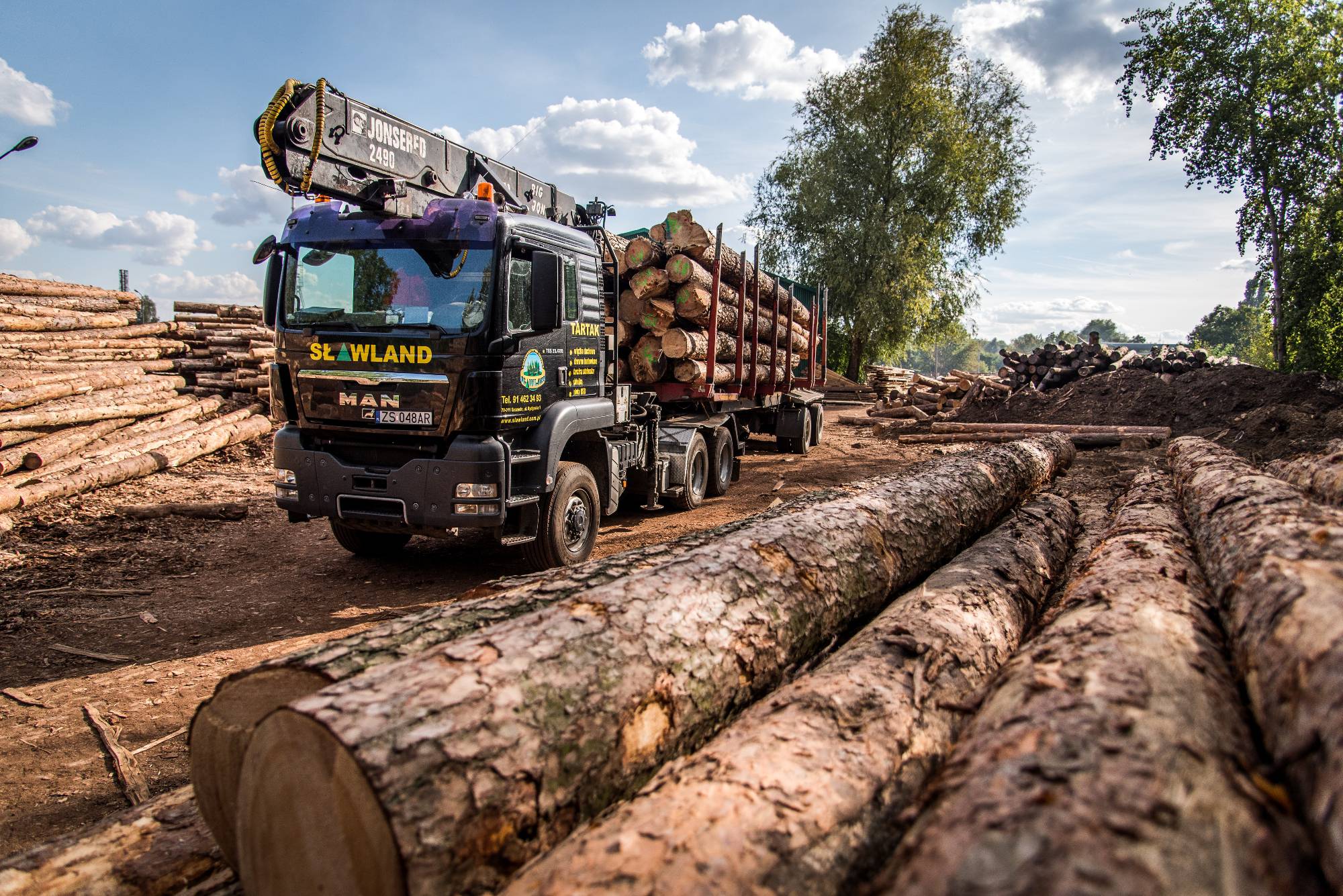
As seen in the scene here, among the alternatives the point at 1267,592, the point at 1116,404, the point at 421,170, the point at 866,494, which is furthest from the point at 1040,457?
the point at 1116,404

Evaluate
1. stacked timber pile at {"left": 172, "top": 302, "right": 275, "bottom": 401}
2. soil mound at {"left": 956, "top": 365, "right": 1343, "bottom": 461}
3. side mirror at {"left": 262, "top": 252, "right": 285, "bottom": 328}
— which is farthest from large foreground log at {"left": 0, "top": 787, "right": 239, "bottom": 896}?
soil mound at {"left": 956, "top": 365, "right": 1343, "bottom": 461}

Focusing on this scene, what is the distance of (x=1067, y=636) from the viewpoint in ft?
8.24

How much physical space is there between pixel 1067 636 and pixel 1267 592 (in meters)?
0.61

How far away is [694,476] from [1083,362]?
587 inches

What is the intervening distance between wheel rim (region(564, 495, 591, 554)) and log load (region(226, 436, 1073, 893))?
3.18m

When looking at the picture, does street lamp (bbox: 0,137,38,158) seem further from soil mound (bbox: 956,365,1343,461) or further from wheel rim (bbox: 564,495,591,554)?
soil mound (bbox: 956,365,1343,461)

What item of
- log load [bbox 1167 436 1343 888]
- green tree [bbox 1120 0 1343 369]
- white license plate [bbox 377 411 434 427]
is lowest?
log load [bbox 1167 436 1343 888]

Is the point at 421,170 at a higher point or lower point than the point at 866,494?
higher

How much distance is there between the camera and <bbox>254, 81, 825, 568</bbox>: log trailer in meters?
Result: 5.56

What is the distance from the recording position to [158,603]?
598 cm

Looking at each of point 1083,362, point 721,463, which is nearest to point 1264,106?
point 1083,362

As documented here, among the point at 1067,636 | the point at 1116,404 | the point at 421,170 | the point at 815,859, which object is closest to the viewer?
the point at 815,859

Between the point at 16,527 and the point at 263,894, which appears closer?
the point at 263,894

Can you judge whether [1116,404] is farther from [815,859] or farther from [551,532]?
[815,859]
